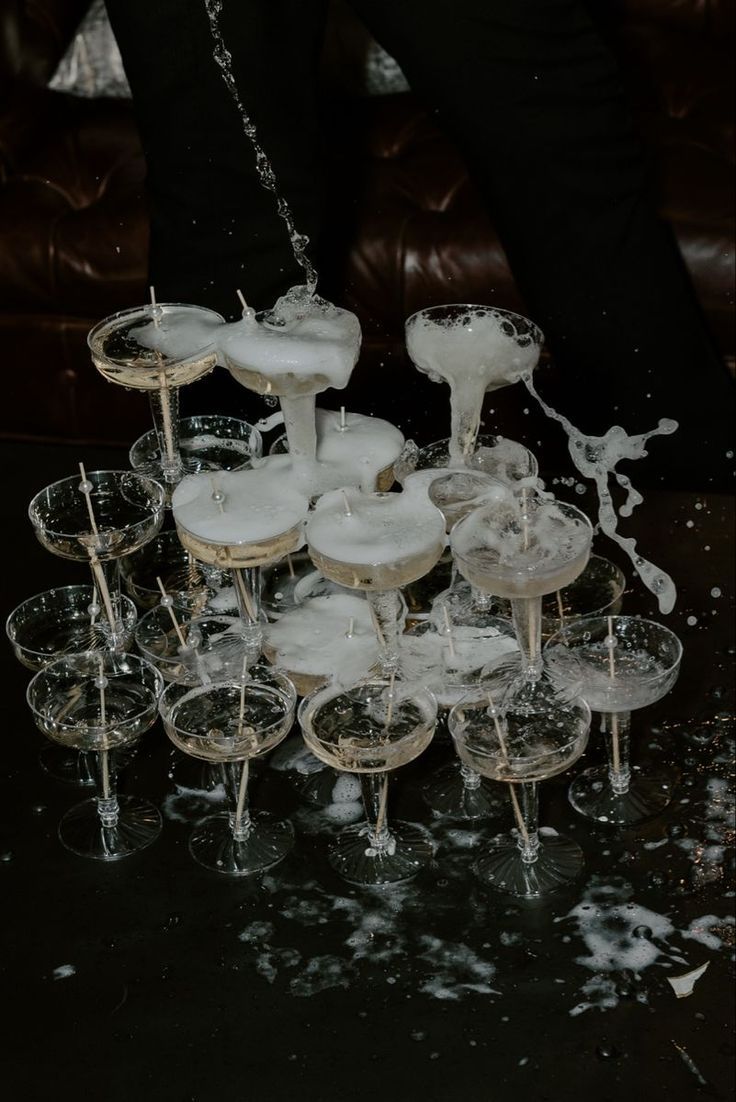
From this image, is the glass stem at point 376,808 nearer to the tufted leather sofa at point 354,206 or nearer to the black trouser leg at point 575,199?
the black trouser leg at point 575,199

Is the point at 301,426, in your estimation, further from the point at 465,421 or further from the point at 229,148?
the point at 229,148

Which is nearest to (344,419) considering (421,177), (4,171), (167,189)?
(167,189)

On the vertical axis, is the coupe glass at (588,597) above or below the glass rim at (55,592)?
above

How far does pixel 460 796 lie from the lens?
1129 mm

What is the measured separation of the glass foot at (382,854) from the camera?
1.05m

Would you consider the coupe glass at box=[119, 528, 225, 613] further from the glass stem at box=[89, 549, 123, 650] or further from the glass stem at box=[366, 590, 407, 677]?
the glass stem at box=[366, 590, 407, 677]

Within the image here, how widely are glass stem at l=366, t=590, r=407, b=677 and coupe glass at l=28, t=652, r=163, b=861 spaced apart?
17 cm

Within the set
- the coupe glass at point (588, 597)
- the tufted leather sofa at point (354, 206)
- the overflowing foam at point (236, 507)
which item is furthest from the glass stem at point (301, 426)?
the tufted leather sofa at point (354, 206)

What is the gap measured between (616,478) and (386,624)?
37cm

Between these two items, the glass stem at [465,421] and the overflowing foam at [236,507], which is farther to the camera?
the glass stem at [465,421]

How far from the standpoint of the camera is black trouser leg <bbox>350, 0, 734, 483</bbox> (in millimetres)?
1677

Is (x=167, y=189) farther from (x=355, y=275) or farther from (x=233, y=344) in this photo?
(x=233, y=344)

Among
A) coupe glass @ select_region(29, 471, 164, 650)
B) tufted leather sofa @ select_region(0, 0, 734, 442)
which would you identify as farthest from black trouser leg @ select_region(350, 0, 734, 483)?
coupe glass @ select_region(29, 471, 164, 650)

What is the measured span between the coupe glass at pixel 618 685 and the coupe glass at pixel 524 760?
0.04 metres
